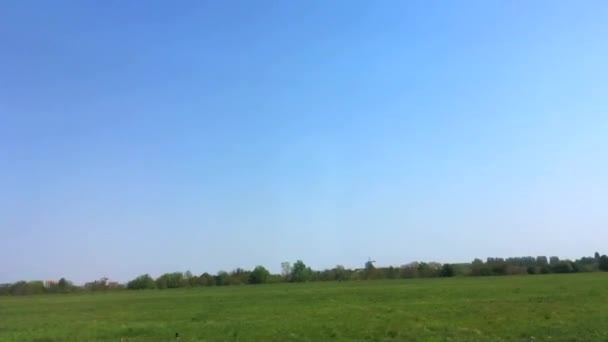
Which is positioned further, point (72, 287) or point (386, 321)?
point (72, 287)

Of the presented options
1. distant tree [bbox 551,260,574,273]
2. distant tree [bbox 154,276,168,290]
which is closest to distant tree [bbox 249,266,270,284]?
distant tree [bbox 154,276,168,290]

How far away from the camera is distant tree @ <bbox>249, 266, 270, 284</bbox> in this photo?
6216 inches

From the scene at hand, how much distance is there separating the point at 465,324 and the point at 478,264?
440 feet

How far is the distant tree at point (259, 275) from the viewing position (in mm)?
157875

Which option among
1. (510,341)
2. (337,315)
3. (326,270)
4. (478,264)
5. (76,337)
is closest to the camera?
(510,341)

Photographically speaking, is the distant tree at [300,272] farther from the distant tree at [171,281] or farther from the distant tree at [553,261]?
the distant tree at [553,261]

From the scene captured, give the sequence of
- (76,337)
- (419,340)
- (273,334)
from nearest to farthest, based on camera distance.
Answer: (419,340)
(273,334)
(76,337)

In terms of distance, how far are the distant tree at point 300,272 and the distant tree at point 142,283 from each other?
36.5 meters

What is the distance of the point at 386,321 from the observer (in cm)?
2847

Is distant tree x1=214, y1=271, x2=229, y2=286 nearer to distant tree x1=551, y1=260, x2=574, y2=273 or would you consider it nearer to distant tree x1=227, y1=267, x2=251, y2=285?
distant tree x1=227, y1=267, x2=251, y2=285

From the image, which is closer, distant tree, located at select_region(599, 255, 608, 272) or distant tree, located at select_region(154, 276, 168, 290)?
distant tree, located at select_region(599, 255, 608, 272)

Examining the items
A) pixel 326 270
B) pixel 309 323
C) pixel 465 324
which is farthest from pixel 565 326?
pixel 326 270

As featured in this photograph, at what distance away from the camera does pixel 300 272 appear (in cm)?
16762

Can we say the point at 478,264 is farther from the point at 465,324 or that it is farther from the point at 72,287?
the point at 465,324
